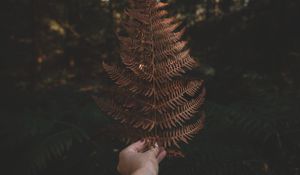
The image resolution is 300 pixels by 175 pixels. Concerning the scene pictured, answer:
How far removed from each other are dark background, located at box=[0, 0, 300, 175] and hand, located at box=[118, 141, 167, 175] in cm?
15

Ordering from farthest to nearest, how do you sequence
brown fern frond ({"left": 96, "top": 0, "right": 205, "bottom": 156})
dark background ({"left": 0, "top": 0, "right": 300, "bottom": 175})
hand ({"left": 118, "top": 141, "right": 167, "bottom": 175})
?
dark background ({"left": 0, "top": 0, "right": 300, "bottom": 175}) → hand ({"left": 118, "top": 141, "right": 167, "bottom": 175}) → brown fern frond ({"left": 96, "top": 0, "right": 205, "bottom": 156})

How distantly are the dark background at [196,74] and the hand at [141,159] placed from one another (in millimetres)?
145

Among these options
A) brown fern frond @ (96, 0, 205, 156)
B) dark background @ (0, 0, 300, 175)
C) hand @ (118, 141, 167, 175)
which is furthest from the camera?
dark background @ (0, 0, 300, 175)

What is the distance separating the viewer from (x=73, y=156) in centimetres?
278

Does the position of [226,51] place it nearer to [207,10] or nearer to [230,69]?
[230,69]

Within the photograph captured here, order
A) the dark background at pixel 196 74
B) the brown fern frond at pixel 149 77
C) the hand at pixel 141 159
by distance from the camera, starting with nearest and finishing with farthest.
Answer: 1. the brown fern frond at pixel 149 77
2. the hand at pixel 141 159
3. the dark background at pixel 196 74

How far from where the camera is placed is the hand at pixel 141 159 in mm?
1078

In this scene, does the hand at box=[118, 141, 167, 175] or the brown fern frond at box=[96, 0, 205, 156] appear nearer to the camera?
the brown fern frond at box=[96, 0, 205, 156]

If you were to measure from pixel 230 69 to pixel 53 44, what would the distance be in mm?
8757

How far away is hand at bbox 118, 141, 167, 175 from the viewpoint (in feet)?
3.54

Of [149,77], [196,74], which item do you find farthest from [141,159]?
[196,74]

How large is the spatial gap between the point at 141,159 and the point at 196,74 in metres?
4.50

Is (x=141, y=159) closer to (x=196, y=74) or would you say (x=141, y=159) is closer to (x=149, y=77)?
(x=149, y=77)

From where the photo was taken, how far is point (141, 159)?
3.68 ft
